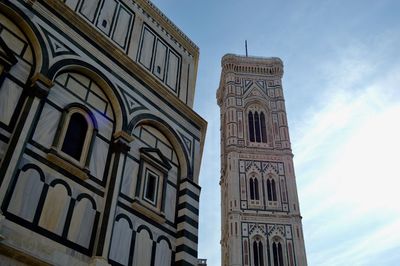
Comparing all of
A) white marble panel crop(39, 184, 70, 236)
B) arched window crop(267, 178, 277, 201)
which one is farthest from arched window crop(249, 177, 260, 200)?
white marble panel crop(39, 184, 70, 236)

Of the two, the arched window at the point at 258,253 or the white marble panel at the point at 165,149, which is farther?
the arched window at the point at 258,253

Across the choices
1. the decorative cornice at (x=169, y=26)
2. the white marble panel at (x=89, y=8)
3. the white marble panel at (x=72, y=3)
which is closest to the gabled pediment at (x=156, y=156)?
the white marble panel at (x=89, y=8)

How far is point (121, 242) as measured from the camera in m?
6.95

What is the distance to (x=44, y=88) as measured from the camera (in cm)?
684

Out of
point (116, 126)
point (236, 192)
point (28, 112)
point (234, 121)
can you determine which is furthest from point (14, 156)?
point (234, 121)

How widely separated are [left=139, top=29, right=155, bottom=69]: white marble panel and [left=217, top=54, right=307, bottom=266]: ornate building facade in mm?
22162

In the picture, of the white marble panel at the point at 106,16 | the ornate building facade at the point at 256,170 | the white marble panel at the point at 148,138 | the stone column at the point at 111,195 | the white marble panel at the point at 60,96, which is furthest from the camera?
the ornate building facade at the point at 256,170

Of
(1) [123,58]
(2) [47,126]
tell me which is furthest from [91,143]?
(1) [123,58]

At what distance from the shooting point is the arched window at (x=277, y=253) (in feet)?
96.9

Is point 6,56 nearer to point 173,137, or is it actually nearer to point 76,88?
point 76,88

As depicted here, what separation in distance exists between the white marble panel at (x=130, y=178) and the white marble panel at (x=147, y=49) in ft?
9.01

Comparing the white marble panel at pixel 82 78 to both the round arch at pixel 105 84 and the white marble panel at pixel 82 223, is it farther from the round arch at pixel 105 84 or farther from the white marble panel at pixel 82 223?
the white marble panel at pixel 82 223

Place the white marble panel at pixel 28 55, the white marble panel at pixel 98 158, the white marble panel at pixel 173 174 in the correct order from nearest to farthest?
the white marble panel at pixel 28 55 → the white marble panel at pixel 98 158 → the white marble panel at pixel 173 174

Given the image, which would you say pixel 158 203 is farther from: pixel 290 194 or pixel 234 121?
pixel 234 121
